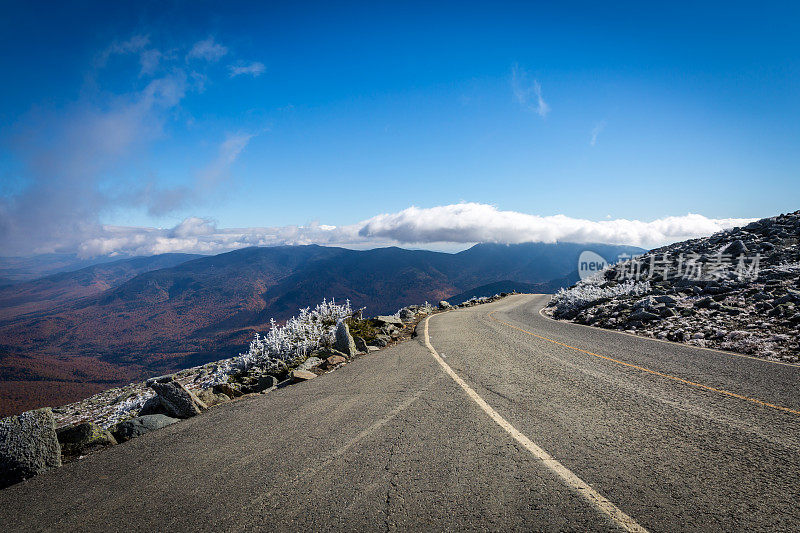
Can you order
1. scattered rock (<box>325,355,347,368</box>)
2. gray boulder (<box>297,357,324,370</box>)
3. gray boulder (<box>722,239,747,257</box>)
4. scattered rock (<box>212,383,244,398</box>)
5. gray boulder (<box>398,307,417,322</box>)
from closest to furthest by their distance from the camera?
scattered rock (<box>212,383,244,398</box>), gray boulder (<box>297,357,324,370</box>), scattered rock (<box>325,355,347,368</box>), gray boulder (<box>722,239,747,257</box>), gray boulder (<box>398,307,417,322</box>)

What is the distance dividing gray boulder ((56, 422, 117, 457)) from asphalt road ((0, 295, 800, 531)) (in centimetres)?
44

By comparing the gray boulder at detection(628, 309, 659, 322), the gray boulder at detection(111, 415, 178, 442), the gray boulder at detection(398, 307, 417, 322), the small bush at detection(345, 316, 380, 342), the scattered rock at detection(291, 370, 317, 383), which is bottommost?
the gray boulder at detection(398, 307, 417, 322)

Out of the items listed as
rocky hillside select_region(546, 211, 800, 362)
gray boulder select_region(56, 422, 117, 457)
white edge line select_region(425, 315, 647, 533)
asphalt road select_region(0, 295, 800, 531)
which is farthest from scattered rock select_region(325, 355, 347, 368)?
rocky hillside select_region(546, 211, 800, 362)

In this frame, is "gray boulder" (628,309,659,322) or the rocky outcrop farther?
"gray boulder" (628,309,659,322)

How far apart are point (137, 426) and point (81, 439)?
0.64 meters

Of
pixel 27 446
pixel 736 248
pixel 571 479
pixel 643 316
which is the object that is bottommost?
pixel 27 446

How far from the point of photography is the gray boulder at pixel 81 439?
180 inches

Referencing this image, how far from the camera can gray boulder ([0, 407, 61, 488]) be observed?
3867 mm

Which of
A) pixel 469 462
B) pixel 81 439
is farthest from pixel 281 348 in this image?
pixel 469 462

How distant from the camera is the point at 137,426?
509 cm

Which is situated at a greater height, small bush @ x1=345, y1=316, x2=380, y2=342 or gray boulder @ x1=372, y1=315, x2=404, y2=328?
small bush @ x1=345, y1=316, x2=380, y2=342

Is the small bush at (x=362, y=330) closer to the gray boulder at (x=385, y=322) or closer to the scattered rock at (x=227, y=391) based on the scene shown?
the gray boulder at (x=385, y=322)

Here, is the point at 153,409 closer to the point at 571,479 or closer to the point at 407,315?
the point at 571,479

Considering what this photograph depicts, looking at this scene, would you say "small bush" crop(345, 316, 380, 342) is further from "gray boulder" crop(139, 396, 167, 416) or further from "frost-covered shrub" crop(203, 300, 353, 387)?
"gray boulder" crop(139, 396, 167, 416)
